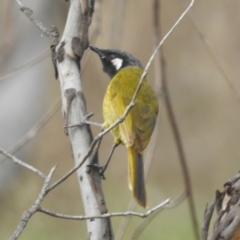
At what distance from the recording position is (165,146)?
771cm

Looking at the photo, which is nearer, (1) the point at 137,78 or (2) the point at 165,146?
(1) the point at 137,78

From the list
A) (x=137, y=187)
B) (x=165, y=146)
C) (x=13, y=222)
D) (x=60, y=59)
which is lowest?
(x=137, y=187)

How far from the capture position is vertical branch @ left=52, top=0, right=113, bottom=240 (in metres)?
2.04

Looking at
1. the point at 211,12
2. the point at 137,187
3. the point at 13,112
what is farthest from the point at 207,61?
the point at 137,187

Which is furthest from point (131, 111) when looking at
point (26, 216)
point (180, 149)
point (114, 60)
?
point (26, 216)

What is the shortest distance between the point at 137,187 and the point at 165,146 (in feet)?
17.0

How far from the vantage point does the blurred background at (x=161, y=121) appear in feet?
17.3

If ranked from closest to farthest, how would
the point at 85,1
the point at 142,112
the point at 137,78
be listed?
the point at 85,1 → the point at 142,112 → the point at 137,78

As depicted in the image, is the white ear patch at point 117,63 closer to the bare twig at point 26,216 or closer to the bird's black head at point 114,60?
the bird's black head at point 114,60

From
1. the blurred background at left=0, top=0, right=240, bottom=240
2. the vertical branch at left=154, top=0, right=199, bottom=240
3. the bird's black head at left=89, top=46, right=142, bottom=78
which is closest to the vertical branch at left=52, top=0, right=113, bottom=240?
the vertical branch at left=154, top=0, right=199, bottom=240

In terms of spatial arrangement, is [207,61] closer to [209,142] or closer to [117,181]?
[209,142]

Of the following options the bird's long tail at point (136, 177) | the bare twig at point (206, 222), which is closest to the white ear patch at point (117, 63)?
the bird's long tail at point (136, 177)

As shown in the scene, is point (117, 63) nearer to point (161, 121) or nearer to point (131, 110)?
point (131, 110)

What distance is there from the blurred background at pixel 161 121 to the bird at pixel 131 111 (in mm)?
1601
